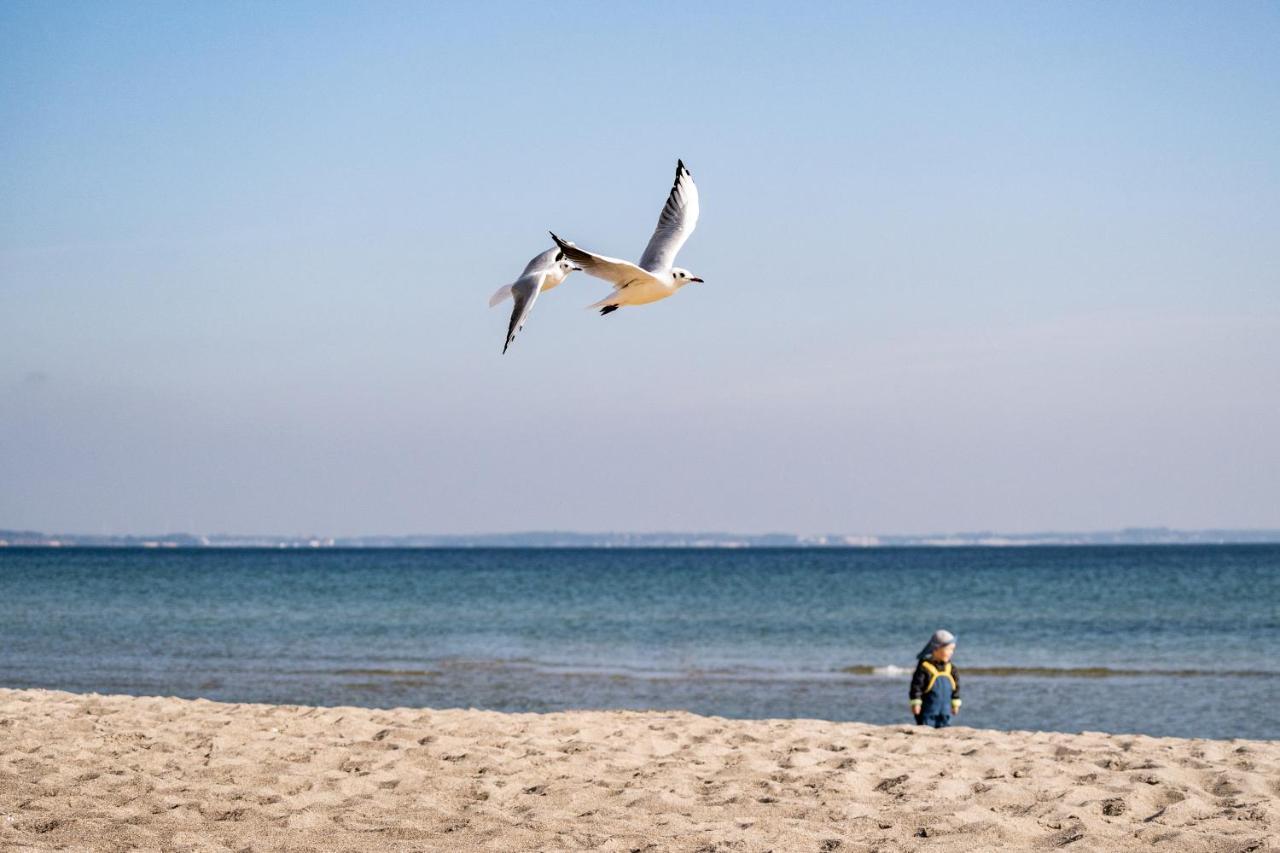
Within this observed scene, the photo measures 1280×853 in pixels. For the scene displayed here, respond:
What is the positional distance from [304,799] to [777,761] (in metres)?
3.28

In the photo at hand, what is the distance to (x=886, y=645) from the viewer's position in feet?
101

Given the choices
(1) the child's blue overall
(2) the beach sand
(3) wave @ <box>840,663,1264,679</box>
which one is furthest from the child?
(3) wave @ <box>840,663,1264,679</box>

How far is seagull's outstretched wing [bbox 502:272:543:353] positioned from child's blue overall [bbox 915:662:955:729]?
6.41 m

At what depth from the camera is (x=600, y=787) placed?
8.45 metres

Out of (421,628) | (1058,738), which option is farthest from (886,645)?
(1058,738)

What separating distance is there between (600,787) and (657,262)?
3276mm

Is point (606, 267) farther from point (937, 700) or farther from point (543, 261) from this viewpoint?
point (937, 700)

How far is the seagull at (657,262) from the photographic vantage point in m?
6.71

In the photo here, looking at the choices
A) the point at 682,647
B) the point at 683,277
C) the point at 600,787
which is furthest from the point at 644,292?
the point at 682,647

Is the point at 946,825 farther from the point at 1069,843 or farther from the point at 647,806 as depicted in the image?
the point at 647,806

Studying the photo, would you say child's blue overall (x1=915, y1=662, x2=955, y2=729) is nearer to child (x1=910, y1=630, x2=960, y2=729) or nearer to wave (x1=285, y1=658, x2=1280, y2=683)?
child (x1=910, y1=630, x2=960, y2=729)

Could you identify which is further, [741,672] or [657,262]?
[741,672]

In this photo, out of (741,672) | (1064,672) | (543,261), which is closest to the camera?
(543,261)

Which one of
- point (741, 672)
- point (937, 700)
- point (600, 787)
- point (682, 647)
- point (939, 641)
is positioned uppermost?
point (939, 641)
